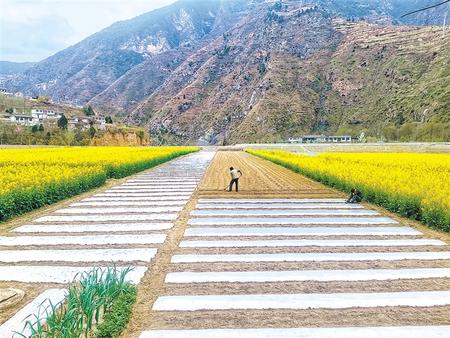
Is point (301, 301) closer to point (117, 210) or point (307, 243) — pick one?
point (307, 243)

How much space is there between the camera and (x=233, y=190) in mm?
15727

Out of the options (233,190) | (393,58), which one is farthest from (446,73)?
(233,190)

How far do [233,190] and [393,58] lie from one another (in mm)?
96304

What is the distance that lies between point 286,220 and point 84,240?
4.63 meters

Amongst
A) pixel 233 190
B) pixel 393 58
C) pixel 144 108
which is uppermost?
pixel 393 58

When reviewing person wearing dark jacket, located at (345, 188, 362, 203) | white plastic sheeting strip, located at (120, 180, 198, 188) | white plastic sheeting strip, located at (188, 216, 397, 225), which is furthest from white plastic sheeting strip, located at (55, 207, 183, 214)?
white plastic sheeting strip, located at (120, 180, 198, 188)

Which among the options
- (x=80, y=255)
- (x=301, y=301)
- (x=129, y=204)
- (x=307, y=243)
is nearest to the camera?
(x=301, y=301)

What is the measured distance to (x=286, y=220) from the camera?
9961mm

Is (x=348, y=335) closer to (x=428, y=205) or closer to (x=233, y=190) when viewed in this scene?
(x=428, y=205)

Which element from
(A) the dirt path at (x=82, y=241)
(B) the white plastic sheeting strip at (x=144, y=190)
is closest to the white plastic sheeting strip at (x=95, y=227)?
(A) the dirt path at (x=82, y=241)

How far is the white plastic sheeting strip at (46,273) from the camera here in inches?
223

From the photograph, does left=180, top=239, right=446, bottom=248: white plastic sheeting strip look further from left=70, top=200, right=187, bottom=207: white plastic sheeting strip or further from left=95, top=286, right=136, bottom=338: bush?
left=70, top=200, right=187, bottom=207: white plastic sheeting strip

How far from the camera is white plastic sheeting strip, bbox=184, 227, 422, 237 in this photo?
8469mm

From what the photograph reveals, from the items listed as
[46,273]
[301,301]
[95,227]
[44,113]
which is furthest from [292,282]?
[44,113]
